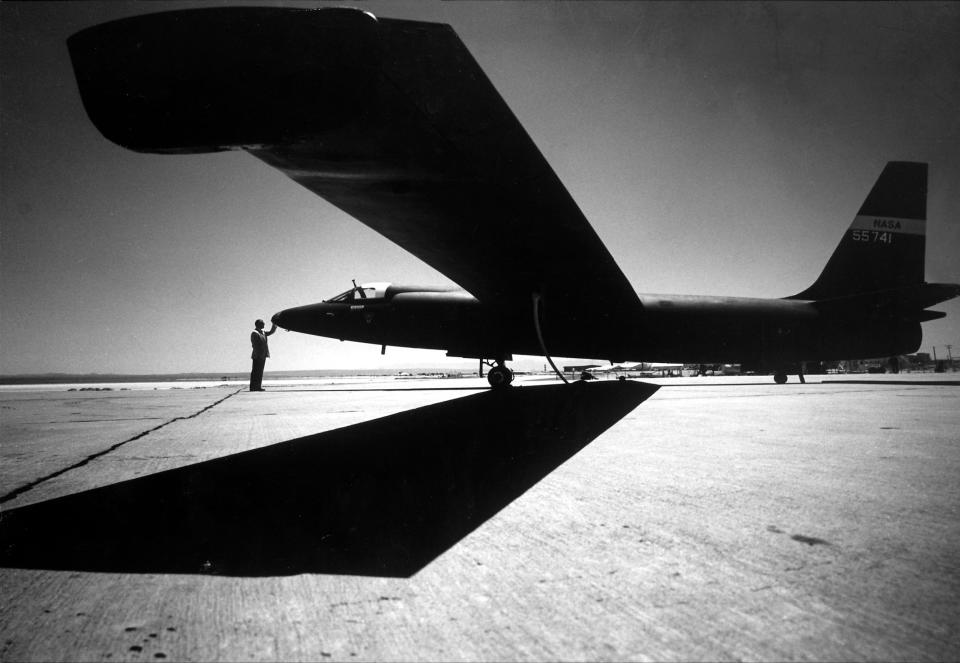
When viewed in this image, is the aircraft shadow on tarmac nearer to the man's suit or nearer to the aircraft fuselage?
the aircraft fuselage

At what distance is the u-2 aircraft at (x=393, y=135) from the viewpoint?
196cm

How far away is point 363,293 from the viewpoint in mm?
10039

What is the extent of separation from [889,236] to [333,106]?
13.5 metres

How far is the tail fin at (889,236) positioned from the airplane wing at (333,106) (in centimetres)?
1055

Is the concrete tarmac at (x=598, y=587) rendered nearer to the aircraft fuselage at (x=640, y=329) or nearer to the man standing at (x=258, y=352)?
the aircraft fuselage at (x=640, y=329)

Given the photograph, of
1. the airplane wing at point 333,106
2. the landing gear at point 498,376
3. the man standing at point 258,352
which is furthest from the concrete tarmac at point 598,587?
the man standing at point 258,352

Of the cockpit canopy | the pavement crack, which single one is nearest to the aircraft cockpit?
the cockpit canopy

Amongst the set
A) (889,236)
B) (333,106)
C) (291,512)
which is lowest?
(291,512)

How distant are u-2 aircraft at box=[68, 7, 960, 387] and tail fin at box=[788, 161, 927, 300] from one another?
5500 mm

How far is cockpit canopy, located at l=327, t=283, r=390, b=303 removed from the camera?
9898 millimetres

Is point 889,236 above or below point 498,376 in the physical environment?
above

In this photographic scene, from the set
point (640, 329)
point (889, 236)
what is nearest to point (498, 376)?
point (640, 329)

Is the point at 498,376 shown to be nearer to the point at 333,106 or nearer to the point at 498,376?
the point at 498,376

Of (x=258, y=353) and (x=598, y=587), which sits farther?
(x=258, y=353)
